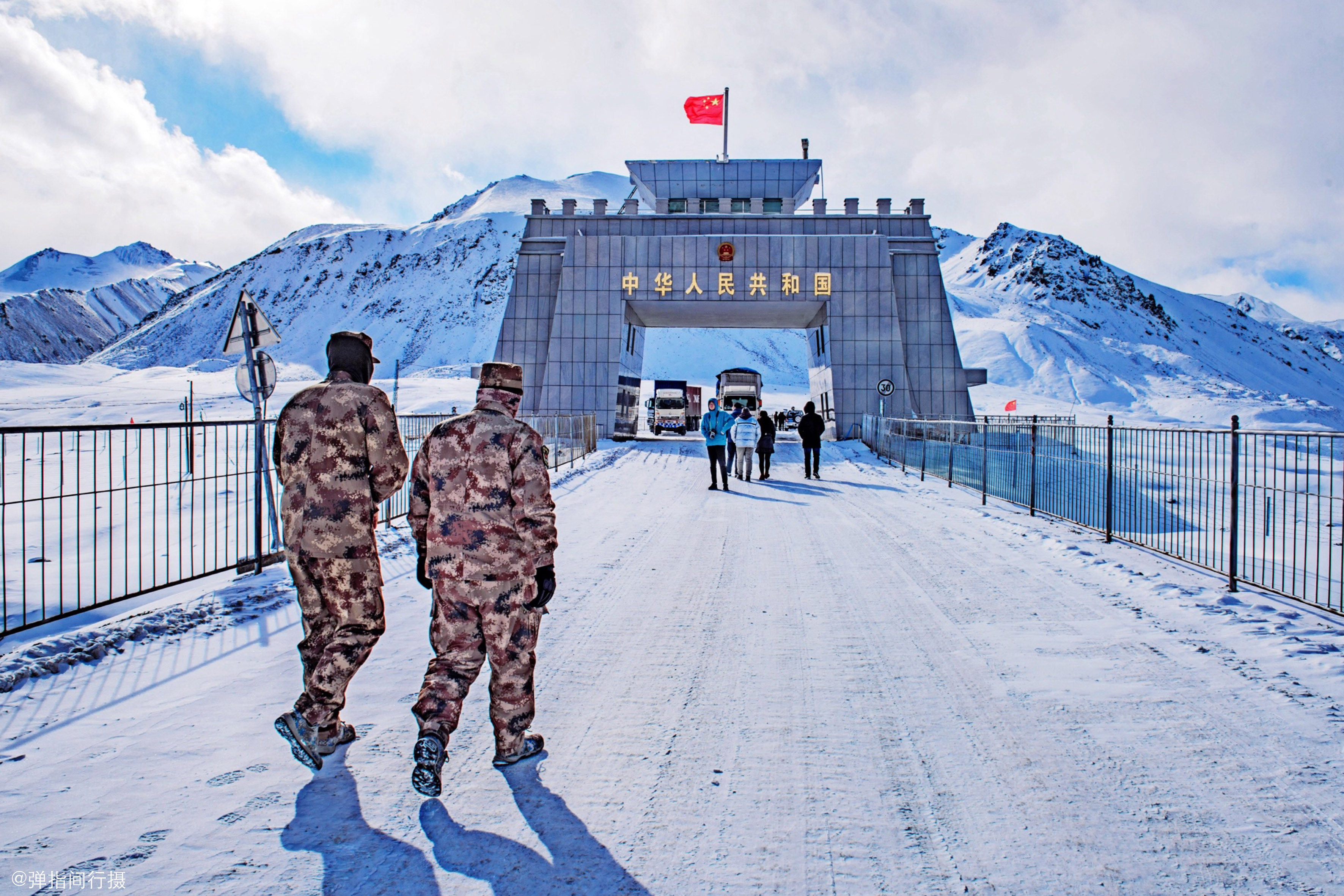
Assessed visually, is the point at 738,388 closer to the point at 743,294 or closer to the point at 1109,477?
the point at 743,294

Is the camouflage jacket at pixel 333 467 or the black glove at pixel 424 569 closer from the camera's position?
the black glove at pixel 424 569

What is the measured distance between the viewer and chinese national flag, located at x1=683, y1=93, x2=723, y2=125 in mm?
36625

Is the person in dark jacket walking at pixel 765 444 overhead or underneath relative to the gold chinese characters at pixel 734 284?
underneath

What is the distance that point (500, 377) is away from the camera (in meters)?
3.67

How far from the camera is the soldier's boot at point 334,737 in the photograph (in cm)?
366

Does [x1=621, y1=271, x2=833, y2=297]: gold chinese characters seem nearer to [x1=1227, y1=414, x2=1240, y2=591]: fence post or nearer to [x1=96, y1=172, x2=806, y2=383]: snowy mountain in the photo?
[x1=1227, y1=414, x2=1240, y2=591]: fence post

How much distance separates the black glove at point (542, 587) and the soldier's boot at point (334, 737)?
3.89ft

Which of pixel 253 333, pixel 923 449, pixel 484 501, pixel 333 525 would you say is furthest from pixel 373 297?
pixel 484 501

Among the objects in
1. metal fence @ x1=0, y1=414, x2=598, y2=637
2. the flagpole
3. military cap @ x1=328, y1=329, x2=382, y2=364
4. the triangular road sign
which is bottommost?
metal fence @ x1=0, y1=414, x2=598, y2=637

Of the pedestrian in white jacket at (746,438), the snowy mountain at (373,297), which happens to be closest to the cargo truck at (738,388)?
the pedestrian in white jacket at (746,438)

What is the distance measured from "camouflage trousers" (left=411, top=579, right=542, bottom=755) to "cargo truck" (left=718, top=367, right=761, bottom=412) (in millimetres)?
36912

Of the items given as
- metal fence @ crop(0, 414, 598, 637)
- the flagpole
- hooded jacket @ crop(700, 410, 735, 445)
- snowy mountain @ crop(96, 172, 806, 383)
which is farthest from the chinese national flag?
snowy mountain @ crop(96, 172, 806, 383)

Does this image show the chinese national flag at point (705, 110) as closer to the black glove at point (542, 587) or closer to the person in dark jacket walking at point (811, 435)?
the person in dark jacket walking at point (811, 435)

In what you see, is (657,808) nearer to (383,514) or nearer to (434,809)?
(434,809)
